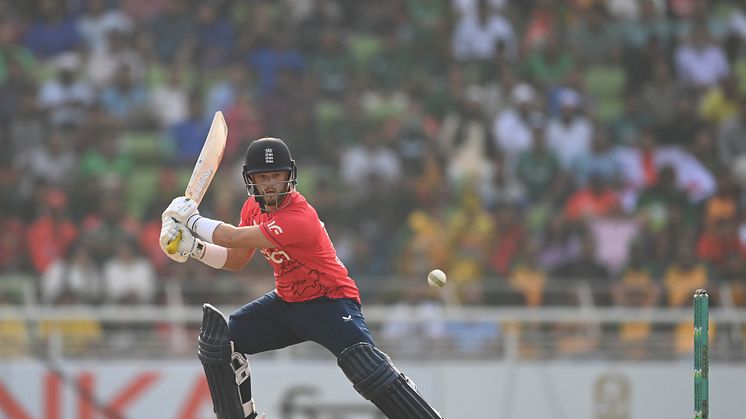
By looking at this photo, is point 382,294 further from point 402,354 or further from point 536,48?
point 536,48

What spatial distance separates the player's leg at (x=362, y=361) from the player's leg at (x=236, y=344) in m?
0.27

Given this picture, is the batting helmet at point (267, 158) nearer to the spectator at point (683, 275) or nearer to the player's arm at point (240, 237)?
the player's arm at point (240, 237)

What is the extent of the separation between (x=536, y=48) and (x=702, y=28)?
7.13 feet

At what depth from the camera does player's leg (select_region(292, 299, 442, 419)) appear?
7.83 metres

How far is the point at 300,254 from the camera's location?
26.0 ft

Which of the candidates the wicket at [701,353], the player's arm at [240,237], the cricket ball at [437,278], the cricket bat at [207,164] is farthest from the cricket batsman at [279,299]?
the wicket at [701,353]

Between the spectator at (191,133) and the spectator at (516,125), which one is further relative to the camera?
the spectator at (191,133)

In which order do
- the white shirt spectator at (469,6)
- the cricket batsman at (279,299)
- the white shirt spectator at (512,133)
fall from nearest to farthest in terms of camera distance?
the cricket batsman at (279,299), the white shirt spectator at (512,133), the white shirt spectator at (469,6)

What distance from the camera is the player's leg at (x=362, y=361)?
25.7ft

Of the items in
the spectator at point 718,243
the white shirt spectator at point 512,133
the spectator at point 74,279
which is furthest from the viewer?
the white shirt spectator at point 512,133

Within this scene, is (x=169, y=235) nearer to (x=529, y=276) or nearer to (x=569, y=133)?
(x=529, y=276)

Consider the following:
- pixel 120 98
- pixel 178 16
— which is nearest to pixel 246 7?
pixel 178 16

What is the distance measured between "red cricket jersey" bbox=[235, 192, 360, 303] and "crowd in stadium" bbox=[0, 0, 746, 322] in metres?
4.85

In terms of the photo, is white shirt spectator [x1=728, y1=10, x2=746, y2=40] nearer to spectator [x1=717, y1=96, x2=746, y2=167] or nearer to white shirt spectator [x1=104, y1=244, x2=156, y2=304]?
spectator [x1=717, y1=96, x2=746, y2=167]
